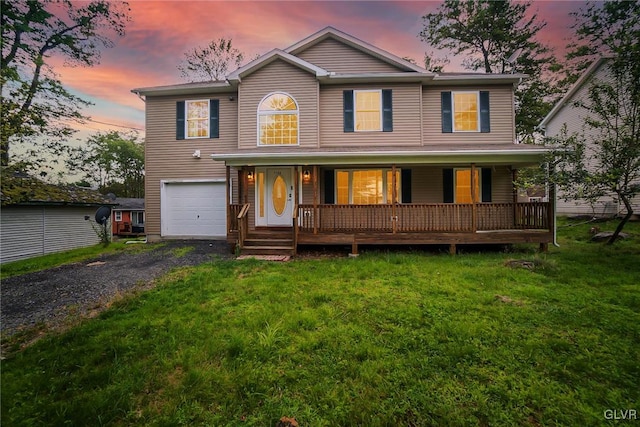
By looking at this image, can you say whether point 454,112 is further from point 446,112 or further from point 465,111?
point 465,111

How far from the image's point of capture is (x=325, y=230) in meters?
8.36

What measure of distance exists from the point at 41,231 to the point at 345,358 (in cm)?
1586

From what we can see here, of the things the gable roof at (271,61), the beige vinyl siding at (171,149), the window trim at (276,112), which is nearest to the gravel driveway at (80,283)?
the beige vinyl siding at (171,149)

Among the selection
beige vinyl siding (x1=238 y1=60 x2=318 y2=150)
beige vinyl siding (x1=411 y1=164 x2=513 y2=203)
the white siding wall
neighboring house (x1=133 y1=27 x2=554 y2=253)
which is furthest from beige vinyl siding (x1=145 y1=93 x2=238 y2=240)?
beige vinyl siding (x1=411 y1=164 x2=513 y2=203)

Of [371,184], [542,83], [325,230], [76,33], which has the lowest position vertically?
[325,230]

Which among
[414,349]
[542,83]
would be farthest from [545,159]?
[542,83]

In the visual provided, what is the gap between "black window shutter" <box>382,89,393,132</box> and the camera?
380 inches

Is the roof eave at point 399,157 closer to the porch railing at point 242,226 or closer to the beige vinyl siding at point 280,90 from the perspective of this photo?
the beige vinyl siding at point 280,90

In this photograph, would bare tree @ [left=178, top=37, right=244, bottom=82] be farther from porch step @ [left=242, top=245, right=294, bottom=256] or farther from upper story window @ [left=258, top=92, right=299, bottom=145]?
porch step @ [left=242, top=245, right=294, bottom=256]

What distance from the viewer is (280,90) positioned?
9.59 m

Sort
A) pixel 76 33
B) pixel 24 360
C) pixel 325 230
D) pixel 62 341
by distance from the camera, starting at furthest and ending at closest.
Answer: pixel 76 33, pixel 325 230, pixel 62 341, pixel 24 360

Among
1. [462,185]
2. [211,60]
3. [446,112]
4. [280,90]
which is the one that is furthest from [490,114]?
[211,60]

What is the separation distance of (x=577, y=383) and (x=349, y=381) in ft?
7.36

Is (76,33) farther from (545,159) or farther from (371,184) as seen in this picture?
(545,159)
